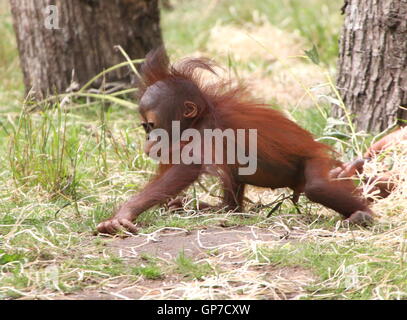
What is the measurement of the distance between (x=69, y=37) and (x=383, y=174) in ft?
12.0

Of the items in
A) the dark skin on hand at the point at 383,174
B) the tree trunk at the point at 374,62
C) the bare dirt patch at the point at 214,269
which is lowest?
the bare dirt patch at the point at 214,269

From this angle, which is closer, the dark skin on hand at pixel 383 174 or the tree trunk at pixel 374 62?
the dark skin on hand at pixel 383 174

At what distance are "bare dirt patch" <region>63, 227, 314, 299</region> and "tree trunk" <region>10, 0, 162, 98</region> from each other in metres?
3.47

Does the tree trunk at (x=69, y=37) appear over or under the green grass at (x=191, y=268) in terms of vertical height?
over

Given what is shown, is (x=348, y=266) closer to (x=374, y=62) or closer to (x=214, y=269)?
(x=214, y=269)

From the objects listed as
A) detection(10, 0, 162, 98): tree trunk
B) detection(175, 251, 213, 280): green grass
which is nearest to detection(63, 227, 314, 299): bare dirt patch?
detection(175, 251, 213, 280): green grass

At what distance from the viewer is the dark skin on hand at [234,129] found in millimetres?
4484

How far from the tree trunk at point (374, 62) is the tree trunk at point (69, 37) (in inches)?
96.2

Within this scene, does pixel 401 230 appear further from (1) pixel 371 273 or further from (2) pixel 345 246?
(1) pixel 371 273

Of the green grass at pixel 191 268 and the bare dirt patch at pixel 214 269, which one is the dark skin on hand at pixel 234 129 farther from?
the green grass at pixel 191 268

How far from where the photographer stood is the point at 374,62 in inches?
230

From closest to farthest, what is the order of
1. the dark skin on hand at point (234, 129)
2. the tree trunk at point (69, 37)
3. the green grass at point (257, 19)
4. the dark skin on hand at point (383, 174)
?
the dark skin on hand at point (234, 129) < the dark skin on hand at point (383, 174) < the tree trunk at point (69, 37) < the green grass at point (257, 19)

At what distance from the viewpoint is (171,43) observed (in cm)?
1005

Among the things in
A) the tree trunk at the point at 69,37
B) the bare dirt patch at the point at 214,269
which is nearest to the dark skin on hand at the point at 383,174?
the bare dirt patch at the point at 214,269
